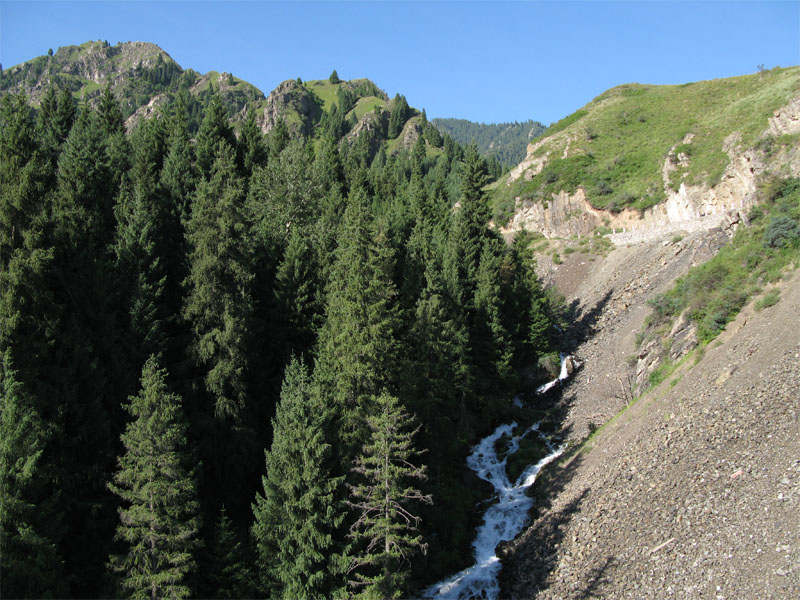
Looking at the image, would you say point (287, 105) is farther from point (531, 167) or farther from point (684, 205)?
point (684, 205)

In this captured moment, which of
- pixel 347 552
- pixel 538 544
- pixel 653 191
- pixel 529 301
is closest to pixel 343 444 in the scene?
pixel 347 552

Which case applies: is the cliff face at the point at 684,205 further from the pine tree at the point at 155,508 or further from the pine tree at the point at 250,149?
the pine tree at the point at 155,508

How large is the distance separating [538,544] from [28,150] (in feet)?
93.4

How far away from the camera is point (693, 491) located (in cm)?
2216

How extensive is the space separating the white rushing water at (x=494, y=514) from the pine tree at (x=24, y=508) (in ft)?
51.8

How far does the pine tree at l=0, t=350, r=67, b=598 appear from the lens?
14.4m

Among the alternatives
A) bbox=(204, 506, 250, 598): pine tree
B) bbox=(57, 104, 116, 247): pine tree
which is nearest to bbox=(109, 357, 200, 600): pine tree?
bbox=(204, 506, 250, 598): pine tree

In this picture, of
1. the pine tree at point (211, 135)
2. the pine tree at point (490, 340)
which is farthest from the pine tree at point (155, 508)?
the pine tree at point (211, 135)

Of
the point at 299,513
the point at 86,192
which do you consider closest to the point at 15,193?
the point at 86,192

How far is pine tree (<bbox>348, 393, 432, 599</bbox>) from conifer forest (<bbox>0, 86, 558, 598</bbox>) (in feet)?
0.32

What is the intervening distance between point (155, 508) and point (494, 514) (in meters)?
19.6

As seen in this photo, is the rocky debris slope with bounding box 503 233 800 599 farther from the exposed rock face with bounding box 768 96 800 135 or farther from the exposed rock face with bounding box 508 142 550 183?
the exposed rock face with bounding box 508 142 550 183

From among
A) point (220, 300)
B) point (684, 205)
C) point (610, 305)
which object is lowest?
point (610, 305)

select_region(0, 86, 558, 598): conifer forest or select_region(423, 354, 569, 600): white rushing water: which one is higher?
select_region(0, 86, 558, 598): conifer forest
